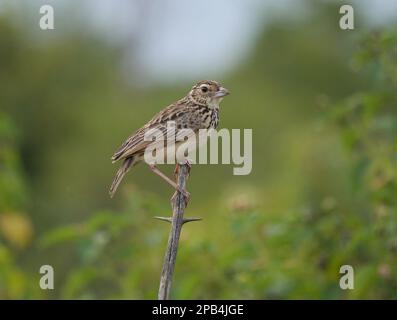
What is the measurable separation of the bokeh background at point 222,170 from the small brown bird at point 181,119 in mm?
625

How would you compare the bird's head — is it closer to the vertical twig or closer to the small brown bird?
the small brown bird

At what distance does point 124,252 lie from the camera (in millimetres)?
7391

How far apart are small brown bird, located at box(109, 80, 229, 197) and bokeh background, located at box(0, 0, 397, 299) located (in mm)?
625

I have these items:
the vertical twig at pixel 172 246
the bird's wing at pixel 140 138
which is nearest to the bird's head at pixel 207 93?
the bird's wing at pixel 140 138

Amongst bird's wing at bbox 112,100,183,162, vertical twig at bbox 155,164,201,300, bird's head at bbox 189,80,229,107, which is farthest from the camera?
bird's head at bbox 189,80,229,107

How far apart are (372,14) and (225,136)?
41.5ft

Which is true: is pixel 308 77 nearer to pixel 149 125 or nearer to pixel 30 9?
pixel 30 9

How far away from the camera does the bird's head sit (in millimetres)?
7438

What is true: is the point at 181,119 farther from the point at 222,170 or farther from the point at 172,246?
the point at 222,170

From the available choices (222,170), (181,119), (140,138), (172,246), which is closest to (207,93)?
(181,119)

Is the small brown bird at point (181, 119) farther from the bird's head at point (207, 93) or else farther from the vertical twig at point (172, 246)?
the vertical twig at point (172, 246)

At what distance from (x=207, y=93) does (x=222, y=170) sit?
11.1 meters

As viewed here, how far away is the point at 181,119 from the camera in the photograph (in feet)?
23.3

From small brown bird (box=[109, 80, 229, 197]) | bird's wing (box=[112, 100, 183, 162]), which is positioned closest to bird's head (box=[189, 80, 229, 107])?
small brown bird (box=[109, 80, 229, 197])
